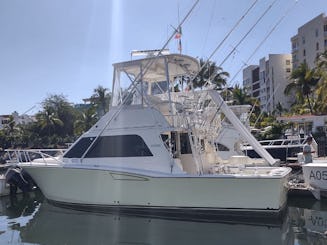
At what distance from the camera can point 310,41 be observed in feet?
195

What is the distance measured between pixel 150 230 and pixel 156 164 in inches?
78.8

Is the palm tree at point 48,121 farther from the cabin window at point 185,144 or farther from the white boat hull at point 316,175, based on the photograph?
the white boat hull at point 316,175

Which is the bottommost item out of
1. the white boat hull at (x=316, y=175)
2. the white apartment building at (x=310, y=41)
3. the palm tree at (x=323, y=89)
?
the white boat hull at (x=316, y=175)

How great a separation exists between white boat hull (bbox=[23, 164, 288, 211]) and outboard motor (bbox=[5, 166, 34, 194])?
14.5ft

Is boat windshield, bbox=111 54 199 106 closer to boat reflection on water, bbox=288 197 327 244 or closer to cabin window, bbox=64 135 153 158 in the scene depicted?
cabin window, bbox=64 135 153 158

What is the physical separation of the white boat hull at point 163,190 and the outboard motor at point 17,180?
174 inches

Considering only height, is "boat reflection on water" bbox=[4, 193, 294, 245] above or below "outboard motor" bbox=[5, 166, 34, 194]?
below

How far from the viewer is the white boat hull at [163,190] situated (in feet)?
33.7

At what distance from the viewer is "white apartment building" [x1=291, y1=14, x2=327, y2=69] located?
56.3 m

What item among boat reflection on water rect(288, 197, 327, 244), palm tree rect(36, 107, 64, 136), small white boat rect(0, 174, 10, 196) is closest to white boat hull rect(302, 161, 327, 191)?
boat reflection on water rect(288, 197, 327, 244)

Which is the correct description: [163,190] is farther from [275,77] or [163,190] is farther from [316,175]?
[275,77]

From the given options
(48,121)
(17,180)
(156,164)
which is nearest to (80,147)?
(156,164)

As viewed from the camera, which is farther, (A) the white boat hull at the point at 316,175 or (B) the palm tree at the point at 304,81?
(B) the palm tree at the point at 304,81

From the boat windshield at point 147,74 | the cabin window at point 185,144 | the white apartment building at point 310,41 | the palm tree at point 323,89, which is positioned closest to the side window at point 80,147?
the boat windshield at point 147,74
